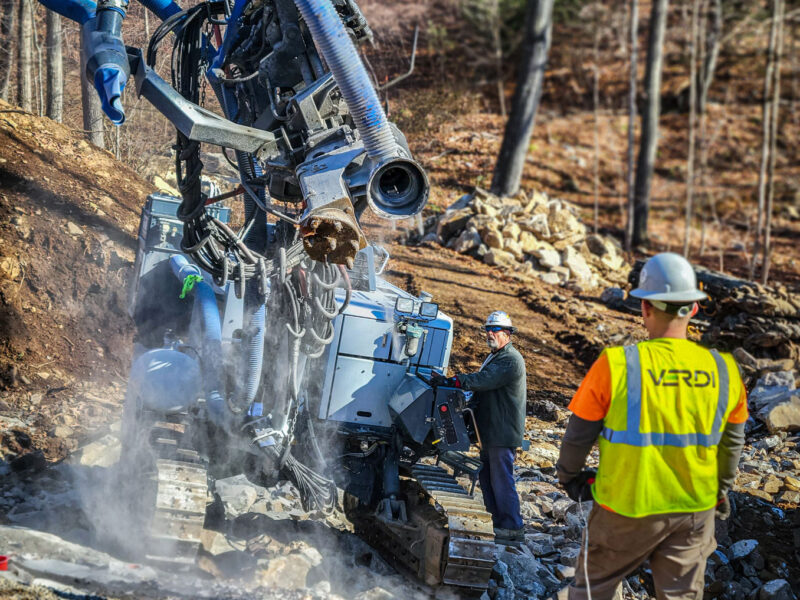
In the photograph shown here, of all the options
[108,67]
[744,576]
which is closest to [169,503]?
[108,67]

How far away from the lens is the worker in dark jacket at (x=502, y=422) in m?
6.31

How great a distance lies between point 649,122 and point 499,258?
9.09 m

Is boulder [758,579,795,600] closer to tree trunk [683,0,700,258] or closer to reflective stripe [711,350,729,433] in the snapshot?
reflective stripe [711,350,729,433]

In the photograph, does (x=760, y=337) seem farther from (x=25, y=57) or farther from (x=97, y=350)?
(x=25, y=57)

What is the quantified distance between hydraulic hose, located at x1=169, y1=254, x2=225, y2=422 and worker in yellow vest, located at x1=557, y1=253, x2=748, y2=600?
282 cm

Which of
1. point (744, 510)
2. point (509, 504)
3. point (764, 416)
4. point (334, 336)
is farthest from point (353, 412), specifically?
point (764, 416)

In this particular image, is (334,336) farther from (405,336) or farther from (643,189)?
(643,189)

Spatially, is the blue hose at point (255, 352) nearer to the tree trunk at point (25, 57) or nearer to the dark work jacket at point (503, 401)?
the dark work jacket at point (503, 401)

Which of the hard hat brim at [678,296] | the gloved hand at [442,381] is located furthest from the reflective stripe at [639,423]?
the gloved hand at [442,381]

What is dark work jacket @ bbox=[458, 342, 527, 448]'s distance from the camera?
631 cm

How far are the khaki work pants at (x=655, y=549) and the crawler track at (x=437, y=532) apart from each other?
1.20 meters

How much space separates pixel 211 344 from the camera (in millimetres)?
5891

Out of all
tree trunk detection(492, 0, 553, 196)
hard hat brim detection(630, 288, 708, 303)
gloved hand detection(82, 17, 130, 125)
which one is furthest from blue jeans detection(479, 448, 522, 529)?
tree trunk detection(492, 0, 553, 196)

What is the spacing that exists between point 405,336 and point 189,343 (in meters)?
1.80
